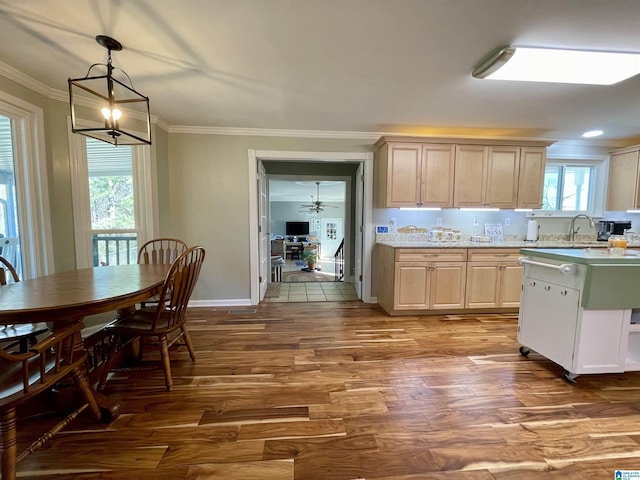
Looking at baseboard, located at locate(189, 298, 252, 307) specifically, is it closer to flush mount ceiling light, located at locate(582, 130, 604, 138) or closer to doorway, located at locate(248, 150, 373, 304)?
doorway, located at locate(248, 150, 373, 304)

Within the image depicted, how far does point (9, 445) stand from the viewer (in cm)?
114

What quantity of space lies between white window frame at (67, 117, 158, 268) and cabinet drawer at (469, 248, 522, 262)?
375cm

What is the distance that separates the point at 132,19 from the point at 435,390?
9.81 ft

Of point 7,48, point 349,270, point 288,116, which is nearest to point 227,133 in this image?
point 288,116

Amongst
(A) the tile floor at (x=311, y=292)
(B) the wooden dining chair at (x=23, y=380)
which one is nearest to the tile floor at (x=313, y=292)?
(A) the tile floor at (x=311, y=292)

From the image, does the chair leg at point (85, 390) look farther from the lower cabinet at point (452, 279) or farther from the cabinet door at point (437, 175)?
the cabinet door at point (437, 175)

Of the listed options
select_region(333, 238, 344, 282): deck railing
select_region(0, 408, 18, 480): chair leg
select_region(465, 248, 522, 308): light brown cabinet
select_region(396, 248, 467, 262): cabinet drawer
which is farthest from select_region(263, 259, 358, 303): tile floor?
select_region(0, 408, 18, 480): chair leg

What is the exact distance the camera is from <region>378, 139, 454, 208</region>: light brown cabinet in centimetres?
338

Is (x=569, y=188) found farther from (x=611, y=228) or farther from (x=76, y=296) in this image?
(x=76, y=296)

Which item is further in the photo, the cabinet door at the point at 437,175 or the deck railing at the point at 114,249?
the cabinet door at the point at 437,175

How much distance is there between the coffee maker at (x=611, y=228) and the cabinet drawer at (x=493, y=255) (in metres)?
1.63

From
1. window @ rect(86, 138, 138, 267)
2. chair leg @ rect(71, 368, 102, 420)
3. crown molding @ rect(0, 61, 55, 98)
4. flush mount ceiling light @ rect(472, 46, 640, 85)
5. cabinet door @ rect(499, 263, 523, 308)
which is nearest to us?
chair leg @ rect(71, 368, 102, 420)

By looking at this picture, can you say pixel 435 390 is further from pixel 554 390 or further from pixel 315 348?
pixel 315 348

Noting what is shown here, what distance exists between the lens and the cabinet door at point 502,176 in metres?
3.45
